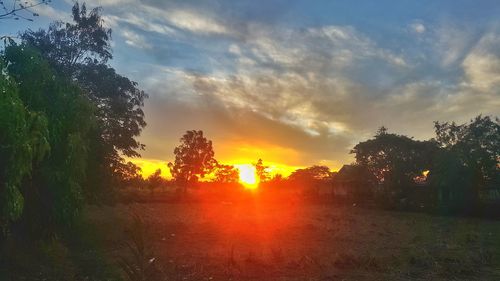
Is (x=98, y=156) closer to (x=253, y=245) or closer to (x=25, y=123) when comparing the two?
(x=253, y=245)

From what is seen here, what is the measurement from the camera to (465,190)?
110 ft

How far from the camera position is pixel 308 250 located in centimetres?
1378

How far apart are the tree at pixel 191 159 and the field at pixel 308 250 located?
127 ft

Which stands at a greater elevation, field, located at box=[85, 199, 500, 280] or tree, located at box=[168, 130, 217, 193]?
tree, located at box=[168, 130, 217, 193]

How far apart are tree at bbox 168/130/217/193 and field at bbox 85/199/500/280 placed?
127 feet

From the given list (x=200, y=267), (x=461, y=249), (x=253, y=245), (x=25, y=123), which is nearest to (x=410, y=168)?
(x=461, y=249)

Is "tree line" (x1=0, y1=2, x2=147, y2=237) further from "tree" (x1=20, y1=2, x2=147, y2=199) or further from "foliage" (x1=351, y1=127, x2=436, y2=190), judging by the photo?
"foliage" (x1=351, y1=127, x2=436, y2=190)

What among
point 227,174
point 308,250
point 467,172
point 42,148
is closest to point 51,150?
point 42,148

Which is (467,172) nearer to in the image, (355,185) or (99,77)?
(355,185)

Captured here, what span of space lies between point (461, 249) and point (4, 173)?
13703 millimetres

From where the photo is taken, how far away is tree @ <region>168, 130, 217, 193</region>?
6194cm

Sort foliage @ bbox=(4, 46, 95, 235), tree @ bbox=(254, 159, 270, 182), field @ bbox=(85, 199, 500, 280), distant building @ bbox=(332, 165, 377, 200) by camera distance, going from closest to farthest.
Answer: field @ bbox=(85, 199, 500, 280) < foliage @ bbox=(4, 46, 95, 235) < distant building @ bbox=(332, 165, 377, 200) < tree @ bbox=(254, 159, 270, 182)

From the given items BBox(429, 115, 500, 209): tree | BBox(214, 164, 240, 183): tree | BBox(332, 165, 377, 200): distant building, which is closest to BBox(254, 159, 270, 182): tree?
BBox(214, 164, 240, 183): tree

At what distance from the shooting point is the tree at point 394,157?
148 ft
